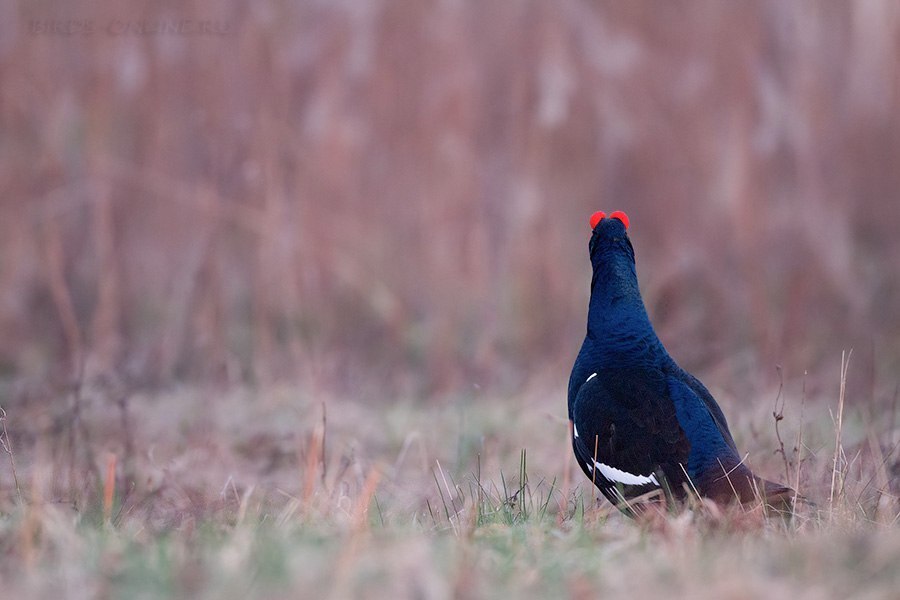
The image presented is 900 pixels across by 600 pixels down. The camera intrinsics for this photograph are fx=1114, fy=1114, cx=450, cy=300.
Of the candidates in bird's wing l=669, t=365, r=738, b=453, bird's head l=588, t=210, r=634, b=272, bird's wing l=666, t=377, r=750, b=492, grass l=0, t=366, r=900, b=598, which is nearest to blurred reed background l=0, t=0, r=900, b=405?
grass l=0, t=366, r=900, b=598

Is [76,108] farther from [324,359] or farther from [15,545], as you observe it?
[15,545]

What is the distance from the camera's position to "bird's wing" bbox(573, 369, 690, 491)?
228 centimetres

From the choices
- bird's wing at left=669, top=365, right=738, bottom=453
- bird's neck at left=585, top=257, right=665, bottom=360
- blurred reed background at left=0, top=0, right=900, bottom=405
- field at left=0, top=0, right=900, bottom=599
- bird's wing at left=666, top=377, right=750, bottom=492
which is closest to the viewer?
bird's wing at left=666, top=377, right=750, bottom=492

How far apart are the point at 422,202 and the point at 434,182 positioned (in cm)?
11

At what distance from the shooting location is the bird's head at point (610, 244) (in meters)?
2.63

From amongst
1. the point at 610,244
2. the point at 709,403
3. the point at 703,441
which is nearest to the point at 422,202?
the point at 610,244

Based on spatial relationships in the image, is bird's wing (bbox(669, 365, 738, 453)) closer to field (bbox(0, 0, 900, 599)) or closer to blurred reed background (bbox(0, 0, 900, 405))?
field (bbox(0, 0, 900, 599))

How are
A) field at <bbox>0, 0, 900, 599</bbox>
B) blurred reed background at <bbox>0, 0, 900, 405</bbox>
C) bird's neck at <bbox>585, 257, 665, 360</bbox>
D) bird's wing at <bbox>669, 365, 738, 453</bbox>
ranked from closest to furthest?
bird's wing at <bbox>669, 365, 738, 453</bbox>
bird's neck at <bbox>585, 257, 665, 360</bbox>
field at <bbox>0, 0, 900, 599</bbox>
blurred reed background at <bbox>0, 0, 900, 405</bbox>

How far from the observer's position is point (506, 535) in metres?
1.95

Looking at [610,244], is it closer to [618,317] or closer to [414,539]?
[618,317]

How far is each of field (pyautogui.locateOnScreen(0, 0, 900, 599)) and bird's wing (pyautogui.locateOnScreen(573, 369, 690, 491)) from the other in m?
1.46

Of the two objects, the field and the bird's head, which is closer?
the bird's head

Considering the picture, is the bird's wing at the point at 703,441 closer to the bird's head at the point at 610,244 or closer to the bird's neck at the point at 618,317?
the bird's neck at the point at 618,317

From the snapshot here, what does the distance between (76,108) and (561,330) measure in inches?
94.4
